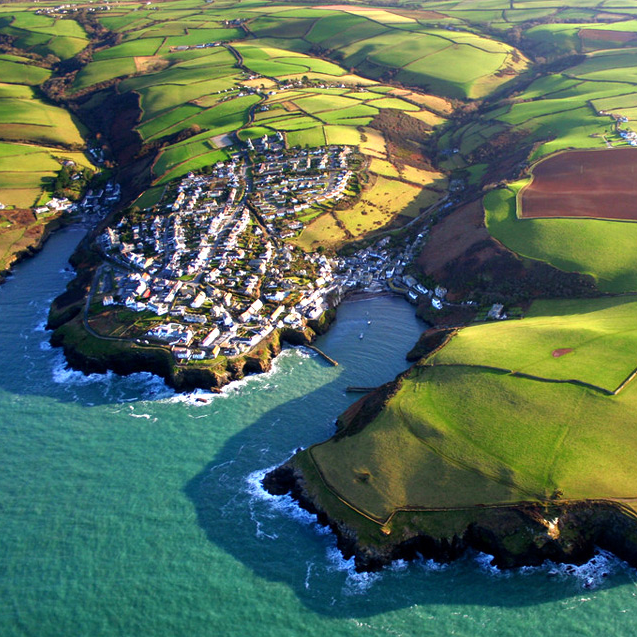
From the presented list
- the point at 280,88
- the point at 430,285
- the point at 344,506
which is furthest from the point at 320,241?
the point at 280,88

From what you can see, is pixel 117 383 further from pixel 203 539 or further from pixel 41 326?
pixel 203 539

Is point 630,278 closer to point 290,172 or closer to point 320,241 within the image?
point 320,241

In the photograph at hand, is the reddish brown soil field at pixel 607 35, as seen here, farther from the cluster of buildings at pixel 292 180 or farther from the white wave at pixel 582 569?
the white wave at pixel 582 569

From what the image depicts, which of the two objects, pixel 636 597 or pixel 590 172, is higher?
pixel 590 172

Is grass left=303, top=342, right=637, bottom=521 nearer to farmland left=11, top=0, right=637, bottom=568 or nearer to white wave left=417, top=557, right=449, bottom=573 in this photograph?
farmland left=11, top=0, right=637, bottom=568

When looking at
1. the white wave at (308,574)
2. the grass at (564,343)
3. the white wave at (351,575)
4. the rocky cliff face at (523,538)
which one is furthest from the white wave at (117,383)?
the grass at (564,343)

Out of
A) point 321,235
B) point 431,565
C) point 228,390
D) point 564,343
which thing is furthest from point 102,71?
point 431,565

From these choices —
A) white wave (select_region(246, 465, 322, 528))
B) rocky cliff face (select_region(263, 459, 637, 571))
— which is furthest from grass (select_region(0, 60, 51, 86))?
rocky cliff face (select_region(263, 459, 637, 571))
